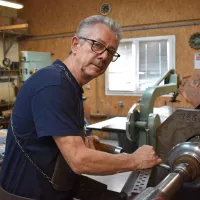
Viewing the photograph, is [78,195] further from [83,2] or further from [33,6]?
[33,6]

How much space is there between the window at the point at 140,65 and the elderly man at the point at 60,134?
328 cm

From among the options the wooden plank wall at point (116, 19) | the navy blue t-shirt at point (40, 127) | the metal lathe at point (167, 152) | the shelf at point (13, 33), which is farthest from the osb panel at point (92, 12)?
the navy blue t-shirt at point (40, 127)

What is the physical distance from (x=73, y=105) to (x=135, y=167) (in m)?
0.29

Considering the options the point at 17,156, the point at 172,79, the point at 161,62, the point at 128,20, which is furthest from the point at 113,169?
the point at 128,20

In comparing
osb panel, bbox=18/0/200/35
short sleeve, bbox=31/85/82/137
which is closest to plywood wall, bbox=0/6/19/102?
osb panel, bbox=18/0/200/35

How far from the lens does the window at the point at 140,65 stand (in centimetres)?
428

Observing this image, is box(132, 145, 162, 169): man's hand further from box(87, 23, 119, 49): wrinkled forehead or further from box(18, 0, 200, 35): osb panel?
box(18, 0, 200, 35): osb panel

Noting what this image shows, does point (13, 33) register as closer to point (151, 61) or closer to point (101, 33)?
point (151, 61)

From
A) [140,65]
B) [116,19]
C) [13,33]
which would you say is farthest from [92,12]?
[13,33]

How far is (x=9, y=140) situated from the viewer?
3.14 feet

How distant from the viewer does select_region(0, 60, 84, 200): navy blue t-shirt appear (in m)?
0.80

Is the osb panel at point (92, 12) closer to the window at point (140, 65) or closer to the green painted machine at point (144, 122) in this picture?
the window at point (140, 65)

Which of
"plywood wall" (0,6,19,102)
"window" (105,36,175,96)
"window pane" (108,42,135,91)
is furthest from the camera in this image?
"plywood wall" (0,6,19,102)

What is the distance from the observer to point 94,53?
0.98 meters
